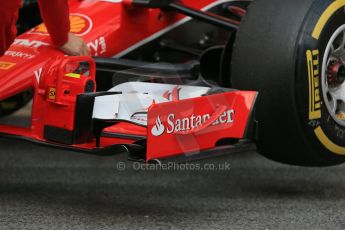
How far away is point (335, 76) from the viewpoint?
3.91 m

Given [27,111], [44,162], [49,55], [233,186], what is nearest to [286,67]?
[233,186]

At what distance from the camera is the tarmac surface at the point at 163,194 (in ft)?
11.4

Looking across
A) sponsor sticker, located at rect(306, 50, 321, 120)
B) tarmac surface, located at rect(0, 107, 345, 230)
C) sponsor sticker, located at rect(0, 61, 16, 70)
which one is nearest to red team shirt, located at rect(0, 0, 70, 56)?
sponsor sticker, located at rect(0, 61, 16, 70)

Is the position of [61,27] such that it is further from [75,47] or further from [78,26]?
[78,26]

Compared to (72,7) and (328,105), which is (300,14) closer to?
(328,105)

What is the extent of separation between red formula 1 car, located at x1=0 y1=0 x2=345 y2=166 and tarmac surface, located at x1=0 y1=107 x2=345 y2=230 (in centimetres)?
30

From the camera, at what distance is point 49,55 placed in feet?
12.8

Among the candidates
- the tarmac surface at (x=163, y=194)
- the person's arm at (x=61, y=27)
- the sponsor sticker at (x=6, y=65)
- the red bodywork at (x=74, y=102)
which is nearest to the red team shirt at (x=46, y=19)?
the person's arm at (x=61, y=27)


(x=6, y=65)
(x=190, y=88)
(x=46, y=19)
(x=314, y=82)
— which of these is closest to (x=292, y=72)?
(x=314, y=82)

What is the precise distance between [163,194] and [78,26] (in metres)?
1.01

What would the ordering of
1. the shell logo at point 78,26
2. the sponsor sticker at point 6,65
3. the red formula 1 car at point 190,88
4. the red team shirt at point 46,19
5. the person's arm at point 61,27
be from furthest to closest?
the shell logo at point 78,26 < the sponsor sticker at point 6,65 < the person's arm at point 61,27 < the red formula 1 car at point 190,88 < the red team shirt at point 46,19

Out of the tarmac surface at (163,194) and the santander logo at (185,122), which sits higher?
the santander logo at (185,122)

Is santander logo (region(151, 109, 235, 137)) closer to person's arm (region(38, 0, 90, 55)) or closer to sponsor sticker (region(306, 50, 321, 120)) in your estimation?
sponsor sticker (region(306, 50, 321, 120))

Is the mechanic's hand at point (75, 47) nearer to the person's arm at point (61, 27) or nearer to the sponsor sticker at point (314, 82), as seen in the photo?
the person's arm at point (61, 27)
